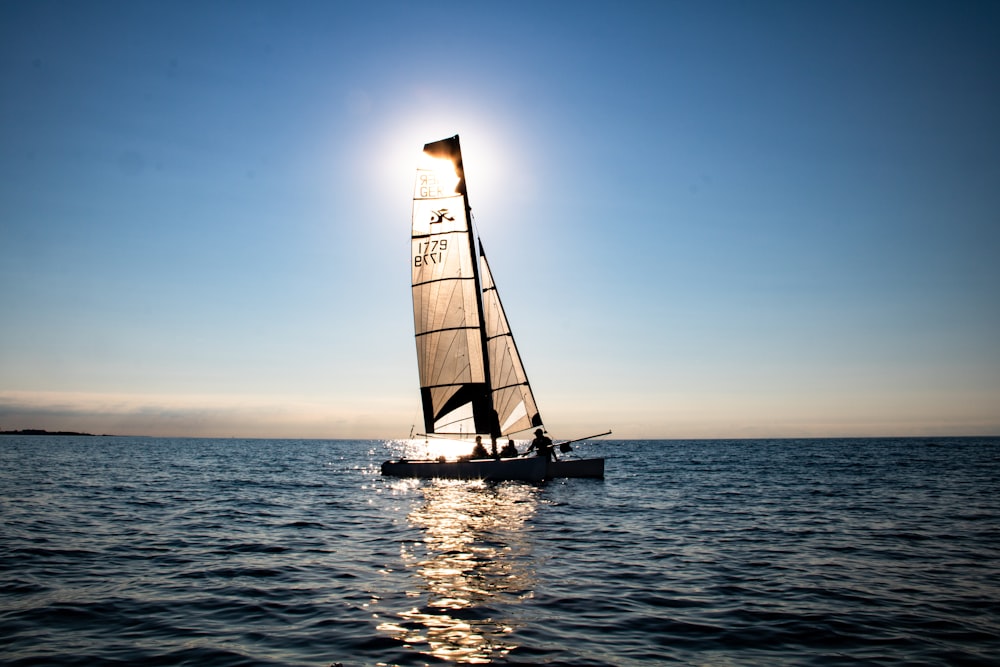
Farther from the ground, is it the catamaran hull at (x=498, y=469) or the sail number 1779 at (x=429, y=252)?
the sail number 1779 at (x=429, y=252)

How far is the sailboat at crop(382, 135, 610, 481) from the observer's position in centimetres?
3772

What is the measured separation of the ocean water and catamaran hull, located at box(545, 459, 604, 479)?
10.3 meters

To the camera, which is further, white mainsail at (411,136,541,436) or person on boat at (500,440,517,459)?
white mainsail at (411,136,541,436)

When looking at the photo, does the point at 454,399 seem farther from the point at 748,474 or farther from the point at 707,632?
the point at 707,632

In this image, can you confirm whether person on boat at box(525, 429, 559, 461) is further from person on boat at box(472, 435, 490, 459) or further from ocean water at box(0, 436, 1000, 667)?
ocean water at box(0, 436, 1000, 667)

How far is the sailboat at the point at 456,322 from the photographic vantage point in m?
37.7

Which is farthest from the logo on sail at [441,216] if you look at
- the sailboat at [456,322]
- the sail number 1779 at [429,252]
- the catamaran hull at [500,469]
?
the catamaran hull at [500,469]

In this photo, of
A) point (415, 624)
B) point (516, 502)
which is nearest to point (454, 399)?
point (516, 502)

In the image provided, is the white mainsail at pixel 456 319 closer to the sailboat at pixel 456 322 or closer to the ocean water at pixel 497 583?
the sailboat at pixel 456 322

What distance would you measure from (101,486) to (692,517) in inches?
1167

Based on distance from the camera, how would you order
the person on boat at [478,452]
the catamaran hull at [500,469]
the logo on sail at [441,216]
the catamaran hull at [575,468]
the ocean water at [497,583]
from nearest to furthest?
the ocean water at [497,583] < the catamaran hull at [500,469] < the catamaran hull at [575,468] < the person on boat at [478,452] < the logo on sail at [441,216]

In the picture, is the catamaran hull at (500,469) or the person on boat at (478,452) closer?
the catamaran hull at (500,469)

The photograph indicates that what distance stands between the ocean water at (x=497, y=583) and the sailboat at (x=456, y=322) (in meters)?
12.8

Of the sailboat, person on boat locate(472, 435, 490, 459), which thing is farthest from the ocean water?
the sailboat
